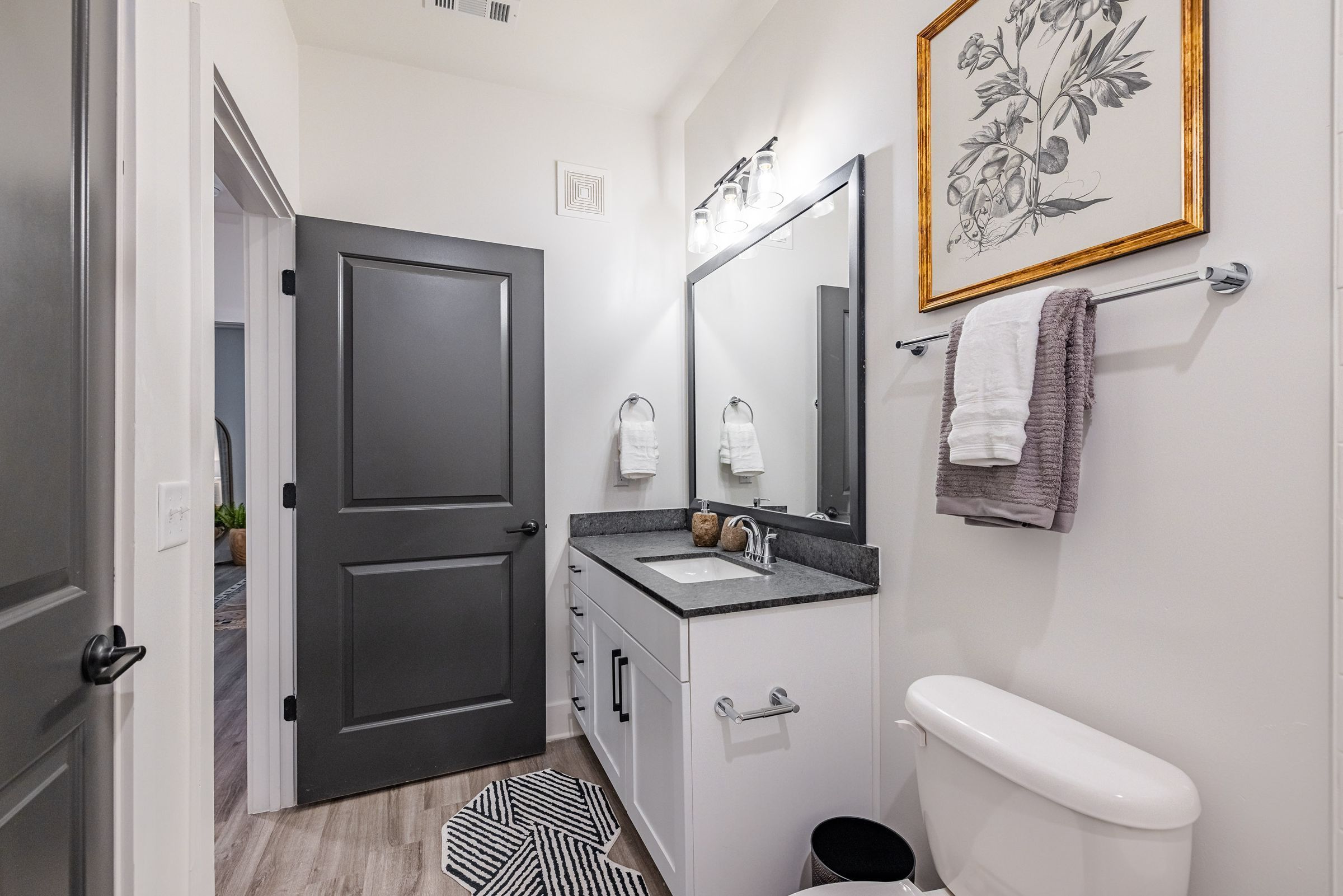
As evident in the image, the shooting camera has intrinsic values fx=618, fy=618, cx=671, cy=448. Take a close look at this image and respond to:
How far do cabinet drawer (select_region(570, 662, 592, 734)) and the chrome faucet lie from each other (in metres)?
0.80

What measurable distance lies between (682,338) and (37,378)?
216 cm

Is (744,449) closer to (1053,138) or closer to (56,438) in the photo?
(1053,138)

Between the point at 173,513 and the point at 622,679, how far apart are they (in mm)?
1181

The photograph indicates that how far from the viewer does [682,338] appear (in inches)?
107

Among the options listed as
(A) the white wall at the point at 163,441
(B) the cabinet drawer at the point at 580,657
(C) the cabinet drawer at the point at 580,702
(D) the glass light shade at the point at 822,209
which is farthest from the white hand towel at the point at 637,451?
(A) the white wall at the point at 163,441

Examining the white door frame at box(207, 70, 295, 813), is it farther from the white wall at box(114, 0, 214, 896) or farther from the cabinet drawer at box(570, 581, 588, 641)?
the cabinet drawer at box(570, 581, 588, 641)

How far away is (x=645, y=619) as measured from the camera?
1617mm

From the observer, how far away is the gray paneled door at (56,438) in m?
0.70

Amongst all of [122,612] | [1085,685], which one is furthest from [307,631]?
[1085,685]

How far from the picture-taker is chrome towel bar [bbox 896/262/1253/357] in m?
0.87

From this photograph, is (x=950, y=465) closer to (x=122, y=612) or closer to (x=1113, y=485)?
(x=1113, y=485)

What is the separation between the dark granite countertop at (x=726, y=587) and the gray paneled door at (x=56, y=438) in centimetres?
100

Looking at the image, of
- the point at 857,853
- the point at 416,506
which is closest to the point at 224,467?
the point at 416,506

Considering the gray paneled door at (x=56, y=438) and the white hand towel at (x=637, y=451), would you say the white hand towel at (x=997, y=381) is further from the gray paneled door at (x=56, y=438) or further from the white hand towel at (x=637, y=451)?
the white hand towel at (x=637, y=451)
